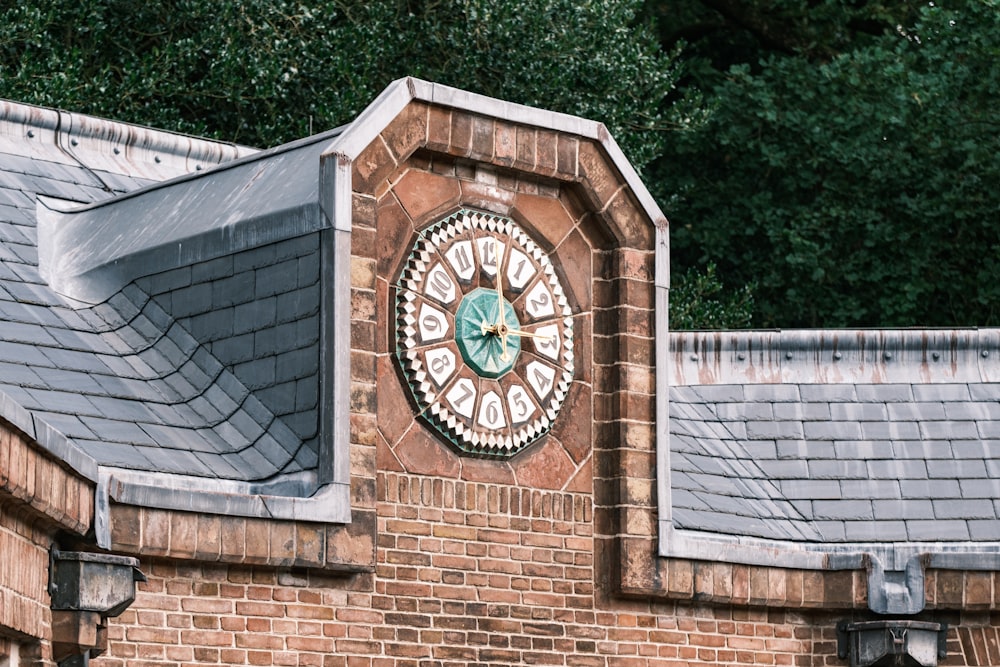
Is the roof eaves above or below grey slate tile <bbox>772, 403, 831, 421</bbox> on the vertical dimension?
above

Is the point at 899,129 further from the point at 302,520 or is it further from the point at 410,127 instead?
the point at 302,520

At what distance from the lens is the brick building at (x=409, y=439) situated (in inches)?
464

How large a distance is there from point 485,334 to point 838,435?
3.73m

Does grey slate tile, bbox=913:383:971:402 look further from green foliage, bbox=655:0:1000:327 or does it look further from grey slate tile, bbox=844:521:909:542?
green foliage, bbox=655:0:1000:327

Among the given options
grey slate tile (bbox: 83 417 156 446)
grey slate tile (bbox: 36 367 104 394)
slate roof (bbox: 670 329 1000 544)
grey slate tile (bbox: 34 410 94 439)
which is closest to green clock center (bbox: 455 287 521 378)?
slate roof (bbox: 670 329 1000 544)

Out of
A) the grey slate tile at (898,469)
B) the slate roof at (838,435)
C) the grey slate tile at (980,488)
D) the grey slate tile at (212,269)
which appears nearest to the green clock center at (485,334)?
the grey slate tile at (212,269)

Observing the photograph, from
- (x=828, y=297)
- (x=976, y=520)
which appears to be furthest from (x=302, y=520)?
(x=828, y=297)

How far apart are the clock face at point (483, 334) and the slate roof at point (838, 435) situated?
148cm

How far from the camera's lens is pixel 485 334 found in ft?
43.3

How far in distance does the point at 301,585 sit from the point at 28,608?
2.07 m

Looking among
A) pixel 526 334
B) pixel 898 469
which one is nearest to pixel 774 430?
pixel 898 469

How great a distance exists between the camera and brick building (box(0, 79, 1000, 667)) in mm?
11773

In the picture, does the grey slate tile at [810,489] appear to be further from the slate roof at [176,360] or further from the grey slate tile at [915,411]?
the slate roof at [176,360]

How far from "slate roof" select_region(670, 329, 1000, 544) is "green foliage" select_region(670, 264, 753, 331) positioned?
22.8 ft
